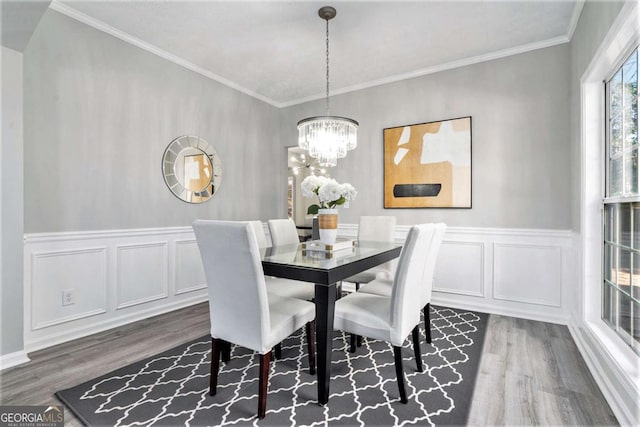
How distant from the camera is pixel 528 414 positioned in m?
1.64

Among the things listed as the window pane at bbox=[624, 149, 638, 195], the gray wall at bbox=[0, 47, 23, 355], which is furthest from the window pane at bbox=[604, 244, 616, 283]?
the gray wall at bbox=[0, 47, 23, 355]

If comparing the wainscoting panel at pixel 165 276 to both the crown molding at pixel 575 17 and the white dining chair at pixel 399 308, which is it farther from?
the crown molding at pixel 575 17

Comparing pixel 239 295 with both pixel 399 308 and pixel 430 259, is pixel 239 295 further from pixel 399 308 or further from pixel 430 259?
pixel 430 259

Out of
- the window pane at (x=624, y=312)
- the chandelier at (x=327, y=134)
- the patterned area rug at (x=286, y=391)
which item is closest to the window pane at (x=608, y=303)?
the window pane at (x=624, y=312)

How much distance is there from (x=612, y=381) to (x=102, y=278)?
148 inches

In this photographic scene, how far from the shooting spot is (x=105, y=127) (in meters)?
2.85

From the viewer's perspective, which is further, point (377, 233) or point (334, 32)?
point (377, 233)

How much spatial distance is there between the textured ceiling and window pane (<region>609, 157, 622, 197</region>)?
1306 millimetres

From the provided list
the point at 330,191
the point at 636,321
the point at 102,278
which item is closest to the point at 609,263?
the point at 636,321

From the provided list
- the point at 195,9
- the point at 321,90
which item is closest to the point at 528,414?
the point at 195,9

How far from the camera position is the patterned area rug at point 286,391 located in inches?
64.2

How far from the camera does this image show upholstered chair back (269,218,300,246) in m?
2.98

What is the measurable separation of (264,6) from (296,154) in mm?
5526

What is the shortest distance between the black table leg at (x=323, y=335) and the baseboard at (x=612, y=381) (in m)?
1.45
